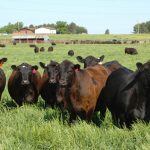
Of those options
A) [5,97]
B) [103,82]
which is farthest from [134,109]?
[5,97]

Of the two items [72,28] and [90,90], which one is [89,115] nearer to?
[90,90]

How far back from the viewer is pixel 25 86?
11469 mm

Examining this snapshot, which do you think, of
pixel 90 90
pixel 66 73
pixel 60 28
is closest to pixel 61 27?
pixel 60 28

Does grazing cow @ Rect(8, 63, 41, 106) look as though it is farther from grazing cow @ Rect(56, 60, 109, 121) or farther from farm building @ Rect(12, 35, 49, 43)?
farm building @ Rect(12, 35, 49, 43)

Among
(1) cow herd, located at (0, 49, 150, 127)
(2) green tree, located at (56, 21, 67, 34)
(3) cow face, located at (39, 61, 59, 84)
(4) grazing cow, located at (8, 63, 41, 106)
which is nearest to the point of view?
(1) cow herd, located at (0, 49, 150, 127)

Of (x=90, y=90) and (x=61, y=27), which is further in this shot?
(x=61, y=27)

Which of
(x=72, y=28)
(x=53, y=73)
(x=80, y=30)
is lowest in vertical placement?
(x=80, y=30)

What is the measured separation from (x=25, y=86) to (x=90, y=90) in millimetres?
3089

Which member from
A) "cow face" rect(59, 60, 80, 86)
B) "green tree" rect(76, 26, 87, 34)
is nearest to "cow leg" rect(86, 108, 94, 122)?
"cow face" rect(59, 60, 80, 86)

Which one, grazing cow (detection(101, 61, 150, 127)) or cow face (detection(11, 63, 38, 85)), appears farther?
cow face (detection(11, 63, 38, 85))

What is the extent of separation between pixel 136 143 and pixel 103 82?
12.8ft

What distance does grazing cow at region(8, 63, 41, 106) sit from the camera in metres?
11.3

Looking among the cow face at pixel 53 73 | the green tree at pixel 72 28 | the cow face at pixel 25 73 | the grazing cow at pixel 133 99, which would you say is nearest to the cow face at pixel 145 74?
the grazing cow at pixel 133 99

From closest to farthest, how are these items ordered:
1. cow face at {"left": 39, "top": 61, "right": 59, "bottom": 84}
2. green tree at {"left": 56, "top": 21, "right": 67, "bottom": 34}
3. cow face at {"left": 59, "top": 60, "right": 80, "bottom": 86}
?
cow face at {"left": 59, "top": 60, "right": 80, "bottom": 86}
cow face at {"left": 39, "top": 61, "right": 59, "bottom": 84}
green tree at {"left": 56, "top": 21, "right": 67, "bottom": 34}
